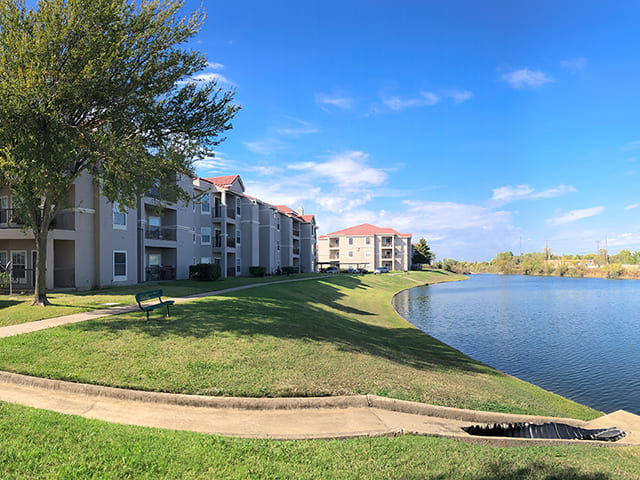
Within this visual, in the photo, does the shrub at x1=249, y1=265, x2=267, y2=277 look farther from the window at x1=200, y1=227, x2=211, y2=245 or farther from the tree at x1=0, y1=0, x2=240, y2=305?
the tree at x1=0, y1=0, x2=240, y2=305

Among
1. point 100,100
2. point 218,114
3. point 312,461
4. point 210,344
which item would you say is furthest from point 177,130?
point 312,461

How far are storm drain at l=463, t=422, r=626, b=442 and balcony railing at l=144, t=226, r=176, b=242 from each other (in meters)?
26.7

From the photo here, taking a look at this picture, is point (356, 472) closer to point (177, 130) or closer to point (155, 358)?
point (155, 358)

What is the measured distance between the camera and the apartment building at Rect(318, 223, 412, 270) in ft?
298

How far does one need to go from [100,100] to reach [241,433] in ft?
50.7

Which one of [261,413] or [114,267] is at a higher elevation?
[114,267]

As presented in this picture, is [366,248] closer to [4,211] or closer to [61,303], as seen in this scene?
[4,211]

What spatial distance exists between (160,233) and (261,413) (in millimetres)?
26458

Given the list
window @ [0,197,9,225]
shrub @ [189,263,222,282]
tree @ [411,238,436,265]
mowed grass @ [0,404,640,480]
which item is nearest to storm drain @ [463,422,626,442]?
mowed grass @ [0,404,640,480]

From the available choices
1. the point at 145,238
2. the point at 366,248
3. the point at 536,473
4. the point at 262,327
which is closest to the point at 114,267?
the point at 145,238

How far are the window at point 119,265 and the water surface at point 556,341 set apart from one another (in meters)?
19.2

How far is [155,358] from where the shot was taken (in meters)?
9.34

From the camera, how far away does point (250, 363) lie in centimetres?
953

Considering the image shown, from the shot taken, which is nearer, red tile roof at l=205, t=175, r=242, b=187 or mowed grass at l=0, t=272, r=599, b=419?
Answer: mowed grass at l=0, t=272, r=599, b=419
